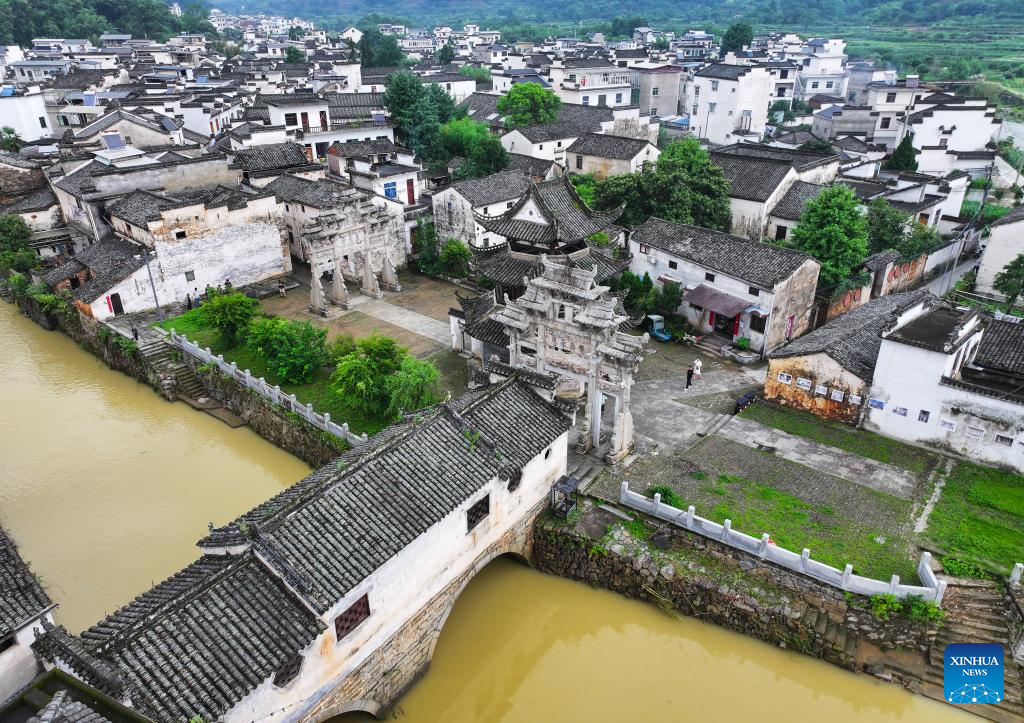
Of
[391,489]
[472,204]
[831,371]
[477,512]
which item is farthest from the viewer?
[472,204]

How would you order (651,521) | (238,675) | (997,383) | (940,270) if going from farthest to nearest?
1. (940,270)
2. (997,383)
3. (651,521)
4. (238,675)

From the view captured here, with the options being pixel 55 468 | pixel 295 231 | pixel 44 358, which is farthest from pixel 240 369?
pixel 295 231

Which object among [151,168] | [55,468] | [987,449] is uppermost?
[151,168]

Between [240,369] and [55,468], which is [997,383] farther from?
[55,468]

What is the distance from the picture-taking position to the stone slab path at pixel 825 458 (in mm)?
20594

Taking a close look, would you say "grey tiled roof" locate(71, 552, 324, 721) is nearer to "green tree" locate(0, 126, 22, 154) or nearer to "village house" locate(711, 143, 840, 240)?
"village house" locate(711, 143, 840, 240)

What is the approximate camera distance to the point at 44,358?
3184cm

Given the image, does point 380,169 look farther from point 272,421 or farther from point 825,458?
point 825,458

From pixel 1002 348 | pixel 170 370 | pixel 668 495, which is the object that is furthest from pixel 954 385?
pixel 170 370

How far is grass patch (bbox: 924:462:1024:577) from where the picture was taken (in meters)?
17.5

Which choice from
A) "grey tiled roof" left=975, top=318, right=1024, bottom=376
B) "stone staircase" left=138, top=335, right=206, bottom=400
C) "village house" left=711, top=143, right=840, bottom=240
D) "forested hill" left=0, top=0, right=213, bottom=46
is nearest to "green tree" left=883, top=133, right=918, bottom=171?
"village house" left=711, top=143, right=840, bottom=240

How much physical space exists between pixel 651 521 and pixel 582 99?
5447 centimetres

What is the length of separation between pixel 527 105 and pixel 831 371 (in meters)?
36.7

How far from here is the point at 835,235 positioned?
30672 millimetres
